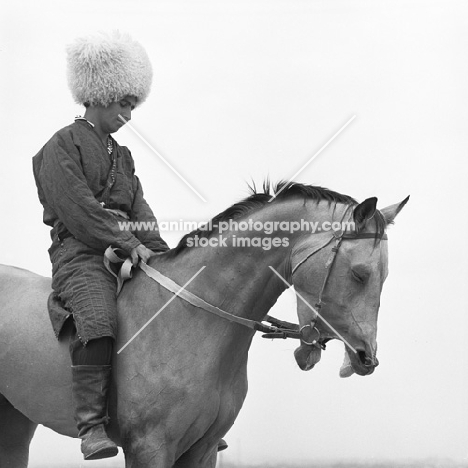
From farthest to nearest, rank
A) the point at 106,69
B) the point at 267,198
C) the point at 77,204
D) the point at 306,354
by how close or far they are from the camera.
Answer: the point at 106,69, the point at 77,204, the point at 267,198, the point at 306,354

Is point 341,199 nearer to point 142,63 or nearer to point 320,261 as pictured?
point 320,261

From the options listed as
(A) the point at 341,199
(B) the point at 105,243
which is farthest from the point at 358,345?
(B) the point at 105,243

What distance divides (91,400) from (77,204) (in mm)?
757

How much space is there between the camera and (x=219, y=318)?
11.1 feet

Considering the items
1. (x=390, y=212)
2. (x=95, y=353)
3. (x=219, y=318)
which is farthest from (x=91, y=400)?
(x=390, y=212)

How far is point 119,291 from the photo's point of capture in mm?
3547

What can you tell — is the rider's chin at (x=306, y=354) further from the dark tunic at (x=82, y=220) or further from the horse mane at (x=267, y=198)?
the dark tunic at (x=82, y=220)

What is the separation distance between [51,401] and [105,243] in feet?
2.13

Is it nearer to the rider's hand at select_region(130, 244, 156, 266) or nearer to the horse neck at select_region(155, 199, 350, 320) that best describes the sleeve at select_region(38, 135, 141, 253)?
the rider's hand at select_region(130, 244, 156, 266)

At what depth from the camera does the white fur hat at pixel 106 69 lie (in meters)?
3.69

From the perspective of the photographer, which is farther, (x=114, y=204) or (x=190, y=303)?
(x=114, y=204)

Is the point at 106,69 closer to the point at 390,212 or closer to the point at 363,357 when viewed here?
the point at 390,212

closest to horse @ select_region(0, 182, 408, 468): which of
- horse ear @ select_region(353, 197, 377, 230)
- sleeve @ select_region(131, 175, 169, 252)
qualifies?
horse ear @ select_region(353, 197, 377, 230)

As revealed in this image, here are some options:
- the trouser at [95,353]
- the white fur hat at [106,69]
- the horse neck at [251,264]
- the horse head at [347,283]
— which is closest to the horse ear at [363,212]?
the horse head at [347,283]
